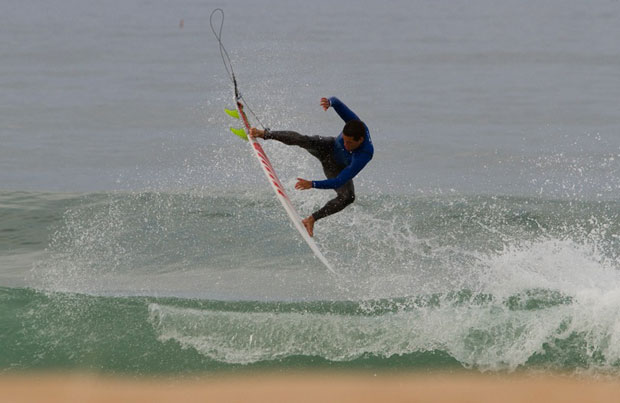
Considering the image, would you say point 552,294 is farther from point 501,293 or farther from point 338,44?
point 338,44

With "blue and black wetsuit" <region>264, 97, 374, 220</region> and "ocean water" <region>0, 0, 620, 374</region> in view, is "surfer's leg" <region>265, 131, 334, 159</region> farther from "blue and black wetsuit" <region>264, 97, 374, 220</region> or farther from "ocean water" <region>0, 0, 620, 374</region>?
"ocean water" <region>0, 0, 620, 374</region>

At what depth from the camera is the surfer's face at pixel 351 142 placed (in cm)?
894

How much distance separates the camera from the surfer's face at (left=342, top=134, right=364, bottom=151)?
8.94 metres

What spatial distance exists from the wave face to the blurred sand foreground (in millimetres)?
220

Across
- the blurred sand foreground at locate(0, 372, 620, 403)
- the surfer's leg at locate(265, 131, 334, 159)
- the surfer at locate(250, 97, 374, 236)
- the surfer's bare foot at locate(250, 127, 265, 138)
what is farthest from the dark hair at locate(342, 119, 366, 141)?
the blurred sand foreground at locate(0, 372, 620, 403)

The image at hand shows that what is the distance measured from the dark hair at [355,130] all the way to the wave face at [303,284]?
1886 mm

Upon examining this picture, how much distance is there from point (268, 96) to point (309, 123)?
2891 millimetres

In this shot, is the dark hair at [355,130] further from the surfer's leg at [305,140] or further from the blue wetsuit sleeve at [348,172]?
the surfer's leg at [305,140]

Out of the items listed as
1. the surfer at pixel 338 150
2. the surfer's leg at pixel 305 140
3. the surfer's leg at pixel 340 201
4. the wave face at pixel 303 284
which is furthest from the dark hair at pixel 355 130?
the wave face at pixel 303 284

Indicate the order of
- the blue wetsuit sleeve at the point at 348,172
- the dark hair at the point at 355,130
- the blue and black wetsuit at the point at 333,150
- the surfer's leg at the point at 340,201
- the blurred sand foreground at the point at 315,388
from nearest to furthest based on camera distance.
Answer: the blurred sand foreground at the point at 315,388
the dark hair at the point at 355,130
the blue wetsuit sleeve at the point at 348,172
the blue and black wetsuit at the point at 333,150
the surfer's leg at the point at 340,201

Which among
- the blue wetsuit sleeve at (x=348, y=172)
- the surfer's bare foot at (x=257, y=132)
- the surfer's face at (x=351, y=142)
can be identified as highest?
the surfer's face at (x=351, y=142)

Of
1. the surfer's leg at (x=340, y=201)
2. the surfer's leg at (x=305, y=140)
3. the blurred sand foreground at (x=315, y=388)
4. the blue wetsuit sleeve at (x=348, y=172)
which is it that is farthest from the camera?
the surfer's leg at (x=340, y=201)

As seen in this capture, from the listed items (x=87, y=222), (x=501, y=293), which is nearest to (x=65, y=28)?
(x=87, y=222)

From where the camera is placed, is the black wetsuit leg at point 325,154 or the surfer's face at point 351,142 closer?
the surfer's face at point 351,142
